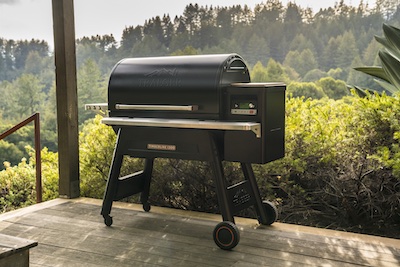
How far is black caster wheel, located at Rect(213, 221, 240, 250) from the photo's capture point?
9.45 feet

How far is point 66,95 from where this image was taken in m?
4.07

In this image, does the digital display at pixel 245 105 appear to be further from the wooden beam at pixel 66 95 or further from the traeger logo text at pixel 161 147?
the wooden beam at pixel 66 95

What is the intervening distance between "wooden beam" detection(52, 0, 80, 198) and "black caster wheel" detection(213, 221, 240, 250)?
182 centimetres

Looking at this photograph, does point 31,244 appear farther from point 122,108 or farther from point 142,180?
point 142,180

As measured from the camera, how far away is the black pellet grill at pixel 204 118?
9.52ft

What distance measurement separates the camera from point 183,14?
5.80m

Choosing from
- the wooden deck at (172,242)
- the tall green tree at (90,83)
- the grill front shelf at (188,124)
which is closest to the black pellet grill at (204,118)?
the grill front shelf at (188,124)

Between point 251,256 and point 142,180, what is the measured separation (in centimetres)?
Answer: 128

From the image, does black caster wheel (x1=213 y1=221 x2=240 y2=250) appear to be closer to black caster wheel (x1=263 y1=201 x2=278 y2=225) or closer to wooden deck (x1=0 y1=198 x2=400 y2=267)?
wooden deck (x1=0 y1=198 x2=400 y2=267)

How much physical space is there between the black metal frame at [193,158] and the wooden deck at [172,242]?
Result: 200mm

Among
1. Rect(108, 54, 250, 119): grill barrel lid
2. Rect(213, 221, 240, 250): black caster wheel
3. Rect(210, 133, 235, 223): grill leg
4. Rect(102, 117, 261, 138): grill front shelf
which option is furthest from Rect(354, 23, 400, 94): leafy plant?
Rect(213, 221, 240, 250): black caster wheel

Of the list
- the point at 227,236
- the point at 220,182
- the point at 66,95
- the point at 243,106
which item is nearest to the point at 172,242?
the point at 227,236

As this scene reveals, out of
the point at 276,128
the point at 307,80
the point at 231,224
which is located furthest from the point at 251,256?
the point at 307,80

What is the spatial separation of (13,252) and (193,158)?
1.41 metres
